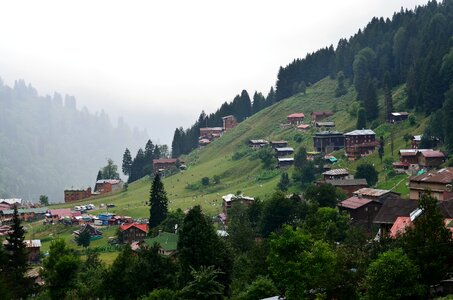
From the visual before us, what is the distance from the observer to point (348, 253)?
38562mm

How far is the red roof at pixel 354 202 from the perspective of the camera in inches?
2669

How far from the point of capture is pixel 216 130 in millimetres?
171625

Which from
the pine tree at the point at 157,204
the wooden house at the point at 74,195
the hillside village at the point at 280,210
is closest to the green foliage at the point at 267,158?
the hillside village at the point at 280,210

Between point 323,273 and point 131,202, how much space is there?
87.8m

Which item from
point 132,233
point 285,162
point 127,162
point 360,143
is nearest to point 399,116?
point 360,143

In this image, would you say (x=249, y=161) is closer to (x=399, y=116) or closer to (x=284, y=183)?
(x=284, y=183)

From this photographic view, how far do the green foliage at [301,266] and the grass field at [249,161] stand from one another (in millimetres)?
43991

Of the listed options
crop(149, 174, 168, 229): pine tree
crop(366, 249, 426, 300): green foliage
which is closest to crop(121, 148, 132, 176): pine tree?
crop(149, 174, 168, 229): pine tree

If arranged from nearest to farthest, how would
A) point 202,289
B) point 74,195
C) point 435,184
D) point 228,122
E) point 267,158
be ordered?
point 202,289 < point 435,184 < point 267,158 < point 74,195 < point 228,122

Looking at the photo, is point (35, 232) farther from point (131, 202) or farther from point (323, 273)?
point (323, 273)

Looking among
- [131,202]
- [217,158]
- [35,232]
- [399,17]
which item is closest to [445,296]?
[35,232]

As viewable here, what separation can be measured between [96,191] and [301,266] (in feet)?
382

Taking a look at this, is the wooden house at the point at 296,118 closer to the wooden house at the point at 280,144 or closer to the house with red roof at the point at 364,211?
the wooden house at the point at 280,144

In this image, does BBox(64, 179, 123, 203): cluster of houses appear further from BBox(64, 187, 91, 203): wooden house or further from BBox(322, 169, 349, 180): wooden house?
BBox(322, 169, 349, 180): wooden house
